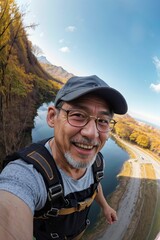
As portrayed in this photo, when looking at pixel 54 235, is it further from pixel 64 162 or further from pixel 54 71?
pixel 54 71

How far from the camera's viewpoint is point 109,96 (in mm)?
949

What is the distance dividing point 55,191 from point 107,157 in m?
27.1

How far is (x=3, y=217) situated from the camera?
23.5 inches

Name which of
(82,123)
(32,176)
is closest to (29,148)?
(32,176)

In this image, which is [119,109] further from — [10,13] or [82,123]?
[10,13]

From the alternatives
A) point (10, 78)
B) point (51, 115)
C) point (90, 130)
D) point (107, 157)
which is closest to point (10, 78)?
point (10, 78)

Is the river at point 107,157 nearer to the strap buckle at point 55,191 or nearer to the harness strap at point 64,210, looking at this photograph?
the harness strap at point 64,210

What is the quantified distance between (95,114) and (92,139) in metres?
0.14

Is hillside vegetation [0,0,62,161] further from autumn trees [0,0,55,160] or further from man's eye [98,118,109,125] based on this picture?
man's eye [98,118,109,125]

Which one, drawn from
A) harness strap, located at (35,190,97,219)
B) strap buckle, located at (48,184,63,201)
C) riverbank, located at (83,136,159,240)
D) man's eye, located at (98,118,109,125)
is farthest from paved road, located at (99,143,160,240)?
man's eye, located at (98,118,109,125)

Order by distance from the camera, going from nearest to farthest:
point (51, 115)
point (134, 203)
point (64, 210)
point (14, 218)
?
point (14, 218), point (64, 210), point (51, 115), point (134, 203)

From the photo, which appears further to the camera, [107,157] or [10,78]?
[107,157]

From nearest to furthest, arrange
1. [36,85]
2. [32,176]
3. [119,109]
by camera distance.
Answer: [32,176] → [119,109] → [36,85]

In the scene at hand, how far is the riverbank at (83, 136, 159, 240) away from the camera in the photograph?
12475mm
